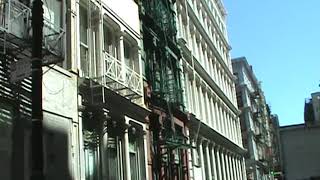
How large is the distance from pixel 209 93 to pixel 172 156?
1380 cm

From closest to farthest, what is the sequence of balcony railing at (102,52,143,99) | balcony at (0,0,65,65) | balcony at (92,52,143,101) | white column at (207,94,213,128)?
balcony at (0,0,65,65), balcony at (92,52,143,101), balcony railing at (102,52,143,99), white column at (207,94,213,128)

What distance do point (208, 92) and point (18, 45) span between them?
29.0 meters

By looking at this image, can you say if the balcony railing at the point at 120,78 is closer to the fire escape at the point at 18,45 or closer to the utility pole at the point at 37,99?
the fire escape at the point at 18,45

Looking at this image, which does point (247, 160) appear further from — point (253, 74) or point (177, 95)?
point (177, 95)

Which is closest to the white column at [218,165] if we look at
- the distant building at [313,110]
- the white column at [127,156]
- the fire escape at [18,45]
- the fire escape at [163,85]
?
the fire escape at [163,85]

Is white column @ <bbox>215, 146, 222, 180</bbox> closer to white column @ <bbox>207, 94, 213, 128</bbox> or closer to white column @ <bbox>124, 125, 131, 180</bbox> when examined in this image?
white column @ <bbox>207, 94, 213, 128</bbox>

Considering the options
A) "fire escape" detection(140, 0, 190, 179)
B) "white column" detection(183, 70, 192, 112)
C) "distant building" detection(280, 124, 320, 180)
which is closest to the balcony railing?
"fire escape" detection(140, 0, 190, 179)

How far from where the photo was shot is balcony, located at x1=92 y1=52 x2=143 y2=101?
65.6 ft

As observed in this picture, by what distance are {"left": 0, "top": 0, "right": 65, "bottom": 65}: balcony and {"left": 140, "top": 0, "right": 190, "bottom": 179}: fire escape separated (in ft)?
37.7

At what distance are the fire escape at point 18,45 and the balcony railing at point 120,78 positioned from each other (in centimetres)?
469

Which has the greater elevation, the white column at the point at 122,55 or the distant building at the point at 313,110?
the white column at the point at 122,55

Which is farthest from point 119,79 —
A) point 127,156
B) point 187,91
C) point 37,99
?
point 187,91

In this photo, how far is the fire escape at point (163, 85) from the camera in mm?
26719

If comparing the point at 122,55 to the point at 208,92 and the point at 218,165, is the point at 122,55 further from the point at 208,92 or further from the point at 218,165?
the point at 218,165
